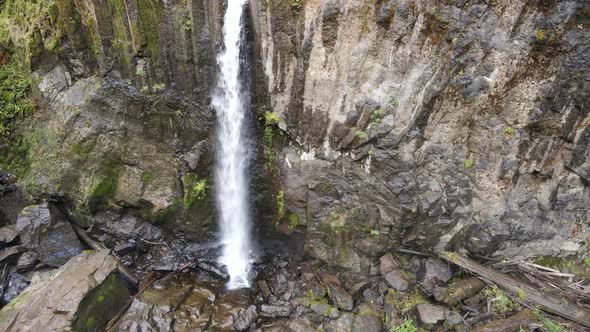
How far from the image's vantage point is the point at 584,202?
21.1ft

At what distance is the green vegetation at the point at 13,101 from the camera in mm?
7883

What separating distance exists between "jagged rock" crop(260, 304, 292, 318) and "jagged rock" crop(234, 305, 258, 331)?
0.17 m

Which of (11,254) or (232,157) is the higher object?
(232,157)

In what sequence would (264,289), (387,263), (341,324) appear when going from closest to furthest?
(341,324), (387,263), (264,289)

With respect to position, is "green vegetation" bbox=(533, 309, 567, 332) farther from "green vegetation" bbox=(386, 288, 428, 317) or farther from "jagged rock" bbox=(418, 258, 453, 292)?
"green vegetation" bbox=(386, 288, 428, 317)

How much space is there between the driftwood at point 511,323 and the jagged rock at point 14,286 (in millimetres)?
8585

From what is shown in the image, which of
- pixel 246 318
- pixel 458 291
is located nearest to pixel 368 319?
pixel 458 291

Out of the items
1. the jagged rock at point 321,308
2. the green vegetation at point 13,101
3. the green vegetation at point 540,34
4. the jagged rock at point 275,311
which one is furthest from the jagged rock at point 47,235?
the green vegetation at point 540,34

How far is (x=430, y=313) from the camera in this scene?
6.73 metres

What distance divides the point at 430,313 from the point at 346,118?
3940 millimetres

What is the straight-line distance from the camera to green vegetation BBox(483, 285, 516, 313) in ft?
21.7

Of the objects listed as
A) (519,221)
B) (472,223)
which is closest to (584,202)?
(519,221)

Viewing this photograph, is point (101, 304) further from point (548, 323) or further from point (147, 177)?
point (548, 323)

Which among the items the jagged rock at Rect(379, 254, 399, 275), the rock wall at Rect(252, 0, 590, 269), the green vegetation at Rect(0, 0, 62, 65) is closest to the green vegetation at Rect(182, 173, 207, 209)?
the rock wall at Rect(252, 0, 590, 269)
